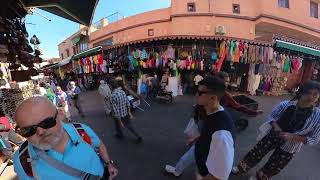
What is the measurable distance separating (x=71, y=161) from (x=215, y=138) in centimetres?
107

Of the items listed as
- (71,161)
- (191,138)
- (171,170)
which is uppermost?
(71,161)

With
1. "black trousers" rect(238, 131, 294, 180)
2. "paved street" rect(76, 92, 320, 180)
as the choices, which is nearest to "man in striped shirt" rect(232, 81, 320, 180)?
"black trousers" rect(238, 131, 294, 180)

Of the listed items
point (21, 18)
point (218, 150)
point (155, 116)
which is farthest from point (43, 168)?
point (155, 116)

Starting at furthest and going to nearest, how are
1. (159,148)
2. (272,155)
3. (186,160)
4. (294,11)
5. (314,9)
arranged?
(314,9)
(294,11)
(159,148)
(186,160)
(272,155)

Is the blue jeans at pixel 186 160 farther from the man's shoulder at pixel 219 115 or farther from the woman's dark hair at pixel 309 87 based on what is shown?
the man's shoulder at pixel 219 115

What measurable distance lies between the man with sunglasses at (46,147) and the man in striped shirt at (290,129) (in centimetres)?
261

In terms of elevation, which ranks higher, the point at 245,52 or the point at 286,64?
the point at 245,52

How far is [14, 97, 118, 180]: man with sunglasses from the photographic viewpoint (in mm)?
1498

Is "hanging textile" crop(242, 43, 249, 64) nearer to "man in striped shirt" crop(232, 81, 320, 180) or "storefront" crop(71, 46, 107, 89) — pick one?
"storefront" crop(71, 46, 107, 89)

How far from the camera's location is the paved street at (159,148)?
14.8 feet

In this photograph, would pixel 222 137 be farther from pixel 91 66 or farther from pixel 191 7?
pixel 191 7

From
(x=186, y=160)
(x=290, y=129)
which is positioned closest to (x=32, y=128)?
(x=186, y=160)

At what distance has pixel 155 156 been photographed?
5258 mm

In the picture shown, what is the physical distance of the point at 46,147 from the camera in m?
1.53
